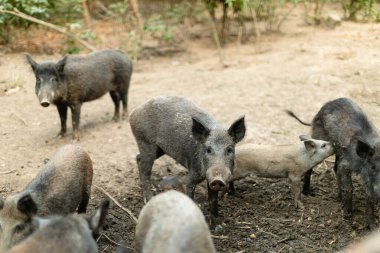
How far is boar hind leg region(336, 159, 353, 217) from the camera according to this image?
658cm

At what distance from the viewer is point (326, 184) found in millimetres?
7520

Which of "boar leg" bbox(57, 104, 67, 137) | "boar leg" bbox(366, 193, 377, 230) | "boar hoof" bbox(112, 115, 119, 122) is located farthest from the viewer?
"boar hoof" bbox(112, 115, 119, 122)

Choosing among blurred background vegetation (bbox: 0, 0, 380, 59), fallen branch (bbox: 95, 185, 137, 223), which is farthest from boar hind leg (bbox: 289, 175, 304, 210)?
blurred background vegetation (bbox: 0, 0, 380, 59)

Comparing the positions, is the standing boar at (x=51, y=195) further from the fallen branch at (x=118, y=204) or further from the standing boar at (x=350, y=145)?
the standing boar at (x=350, y=145)

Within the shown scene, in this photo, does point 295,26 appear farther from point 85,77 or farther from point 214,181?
point 214,181

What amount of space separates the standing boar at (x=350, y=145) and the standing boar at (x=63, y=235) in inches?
116

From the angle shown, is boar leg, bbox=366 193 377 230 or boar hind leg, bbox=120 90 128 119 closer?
boar leg, bbox=366 193 377 230

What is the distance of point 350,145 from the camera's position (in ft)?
22.3

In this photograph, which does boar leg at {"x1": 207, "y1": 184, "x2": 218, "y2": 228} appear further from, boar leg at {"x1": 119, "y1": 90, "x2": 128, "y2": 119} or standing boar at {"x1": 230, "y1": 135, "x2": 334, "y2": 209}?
boar leg at {"x1": 119, "y1": 90, "x2": 128, "y2": 119}

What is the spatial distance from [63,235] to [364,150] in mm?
3359

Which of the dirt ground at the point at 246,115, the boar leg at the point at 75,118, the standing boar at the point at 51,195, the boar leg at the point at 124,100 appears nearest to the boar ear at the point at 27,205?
the standing boar at the point at 51,195

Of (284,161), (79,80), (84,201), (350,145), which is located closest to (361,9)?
(79,80)

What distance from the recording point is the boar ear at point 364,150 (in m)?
6.18

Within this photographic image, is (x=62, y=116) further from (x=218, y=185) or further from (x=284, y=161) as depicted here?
(x=218, y=185)
